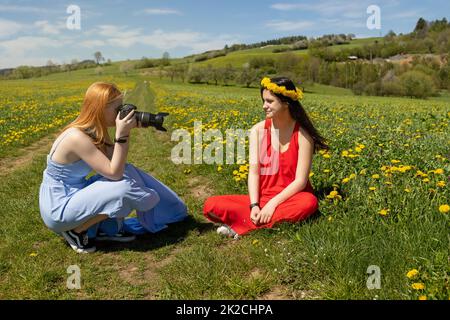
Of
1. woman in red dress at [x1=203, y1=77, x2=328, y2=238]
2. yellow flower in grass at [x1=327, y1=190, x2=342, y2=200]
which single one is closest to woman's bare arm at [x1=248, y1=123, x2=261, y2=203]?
woman in red dress at [x1=203, y1=77, x2=328, y2=238]

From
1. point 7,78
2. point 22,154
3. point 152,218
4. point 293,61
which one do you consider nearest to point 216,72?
point 293,61

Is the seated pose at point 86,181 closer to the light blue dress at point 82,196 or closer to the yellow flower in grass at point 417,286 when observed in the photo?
the light blue dress at point 82,196

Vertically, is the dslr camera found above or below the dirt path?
above

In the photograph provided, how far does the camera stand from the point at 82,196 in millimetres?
3922

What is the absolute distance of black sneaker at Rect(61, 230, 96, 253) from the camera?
4.11m

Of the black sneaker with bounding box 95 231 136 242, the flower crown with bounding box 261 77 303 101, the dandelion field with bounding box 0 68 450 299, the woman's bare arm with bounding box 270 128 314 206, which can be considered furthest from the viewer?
the black sneaker with bounding box 95 231 136 242

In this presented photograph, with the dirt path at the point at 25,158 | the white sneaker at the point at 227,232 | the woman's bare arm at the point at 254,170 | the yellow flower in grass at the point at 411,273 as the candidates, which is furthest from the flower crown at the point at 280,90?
the dirt path at the point at 25,158

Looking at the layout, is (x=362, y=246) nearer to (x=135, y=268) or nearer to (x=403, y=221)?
(x=403, y=221)

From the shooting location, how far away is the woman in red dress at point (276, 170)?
3.97 metres

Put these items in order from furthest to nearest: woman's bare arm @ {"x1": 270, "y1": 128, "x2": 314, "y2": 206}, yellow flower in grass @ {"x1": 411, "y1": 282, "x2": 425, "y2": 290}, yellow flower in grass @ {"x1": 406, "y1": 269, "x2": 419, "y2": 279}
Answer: woman's bare arm @ {"x1": 270, "y1": 128, "x2": 314, "y2": 206} → yellow flower in grass @ {"x1": 406, "y1": 269, "x2": 419, "y2": 279} → yellow flower in grass @ {"x1": 411, "y1": 282, "x2": 425, "y2": 290}

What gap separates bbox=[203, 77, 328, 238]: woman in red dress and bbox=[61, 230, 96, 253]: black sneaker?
1.37 meters

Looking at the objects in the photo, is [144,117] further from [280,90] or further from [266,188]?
[266,188]

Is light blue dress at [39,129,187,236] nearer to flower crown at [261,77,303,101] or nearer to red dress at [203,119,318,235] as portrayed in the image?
red dress at [203,119,318,235]

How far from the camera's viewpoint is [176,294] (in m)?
3.11
